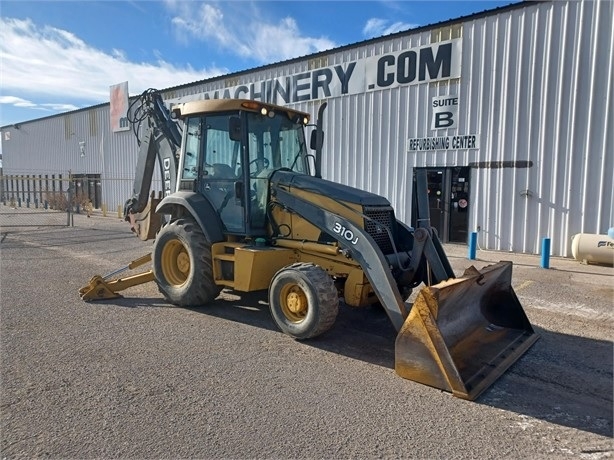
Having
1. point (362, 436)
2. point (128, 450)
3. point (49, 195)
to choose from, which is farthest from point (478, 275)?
point (49, 195)

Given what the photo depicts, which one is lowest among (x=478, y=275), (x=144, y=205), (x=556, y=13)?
(x=478, y=275)

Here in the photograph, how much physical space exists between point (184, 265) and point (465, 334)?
4009mm

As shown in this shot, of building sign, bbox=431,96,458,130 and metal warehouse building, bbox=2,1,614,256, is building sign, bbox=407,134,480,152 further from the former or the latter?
building sign, bbox=431,96,458,130

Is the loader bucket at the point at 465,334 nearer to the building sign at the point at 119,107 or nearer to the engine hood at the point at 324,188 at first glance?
the engine hood at the point at 324,188

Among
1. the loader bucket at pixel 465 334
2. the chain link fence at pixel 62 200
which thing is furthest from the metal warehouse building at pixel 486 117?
the chain link fence at pixel 62 200

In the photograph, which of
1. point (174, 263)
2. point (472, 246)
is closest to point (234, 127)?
point (174, 263)

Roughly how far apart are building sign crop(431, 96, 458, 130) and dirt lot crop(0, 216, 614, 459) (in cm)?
715

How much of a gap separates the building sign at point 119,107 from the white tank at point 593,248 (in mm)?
20540

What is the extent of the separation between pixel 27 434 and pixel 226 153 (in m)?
3.95

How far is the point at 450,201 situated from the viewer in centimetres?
1273

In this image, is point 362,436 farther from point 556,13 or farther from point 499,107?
point 556,13

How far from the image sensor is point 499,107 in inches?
461

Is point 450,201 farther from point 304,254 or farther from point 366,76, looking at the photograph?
point 304,254

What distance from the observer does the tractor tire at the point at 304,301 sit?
4734 millimetres
